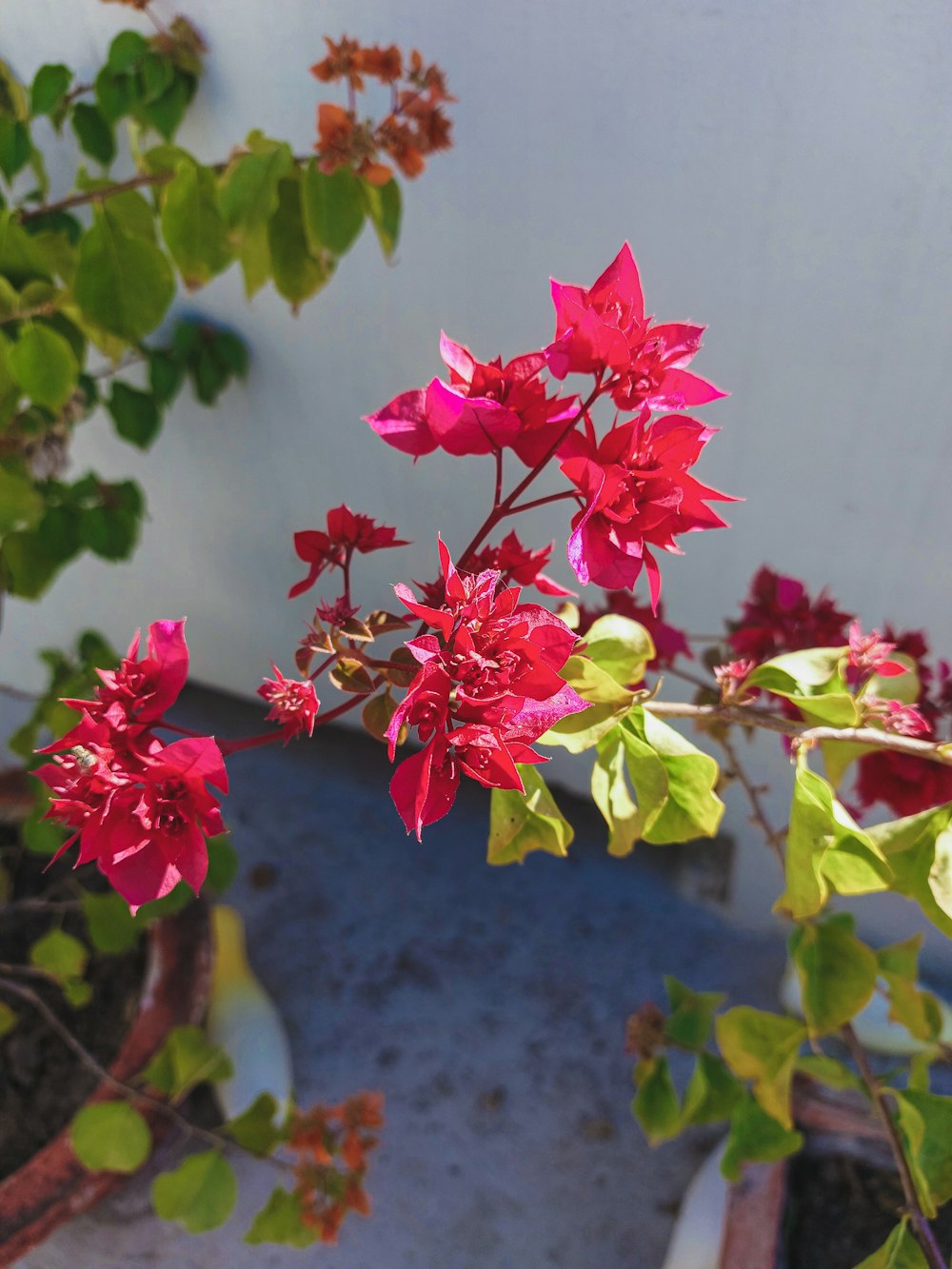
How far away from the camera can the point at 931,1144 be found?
1.74 ft

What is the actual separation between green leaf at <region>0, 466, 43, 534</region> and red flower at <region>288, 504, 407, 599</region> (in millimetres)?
393

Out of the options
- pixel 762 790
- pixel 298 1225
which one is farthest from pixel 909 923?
pixel 298 1225

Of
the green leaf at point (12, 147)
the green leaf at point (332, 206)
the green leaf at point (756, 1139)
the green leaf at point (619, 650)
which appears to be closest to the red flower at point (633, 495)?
the green leaf at point (619, 650)

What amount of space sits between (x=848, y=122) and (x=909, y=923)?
34.7 inches

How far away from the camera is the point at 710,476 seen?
87 cm

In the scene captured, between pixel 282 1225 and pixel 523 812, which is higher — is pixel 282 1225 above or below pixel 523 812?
below

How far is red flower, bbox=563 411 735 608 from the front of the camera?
1.31ft

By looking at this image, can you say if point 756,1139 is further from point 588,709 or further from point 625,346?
point 625,346

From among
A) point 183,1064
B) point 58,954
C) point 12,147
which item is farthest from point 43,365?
point 183,1064

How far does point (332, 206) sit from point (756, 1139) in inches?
28.5

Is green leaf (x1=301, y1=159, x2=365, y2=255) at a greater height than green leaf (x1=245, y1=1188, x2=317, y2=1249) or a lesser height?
greater

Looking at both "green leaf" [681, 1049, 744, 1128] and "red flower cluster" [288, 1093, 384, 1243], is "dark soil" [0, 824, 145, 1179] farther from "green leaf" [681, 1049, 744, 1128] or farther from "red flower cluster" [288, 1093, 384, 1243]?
"green leaf" [681, 1049, 744, 1128]

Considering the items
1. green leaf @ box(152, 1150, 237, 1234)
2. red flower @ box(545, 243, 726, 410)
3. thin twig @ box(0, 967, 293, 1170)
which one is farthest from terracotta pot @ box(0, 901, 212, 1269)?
Result: red flower @ box(545, 243, 726, 410)

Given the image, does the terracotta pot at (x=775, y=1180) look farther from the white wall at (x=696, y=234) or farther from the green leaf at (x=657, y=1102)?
the white wall at (x=696, y=234)
